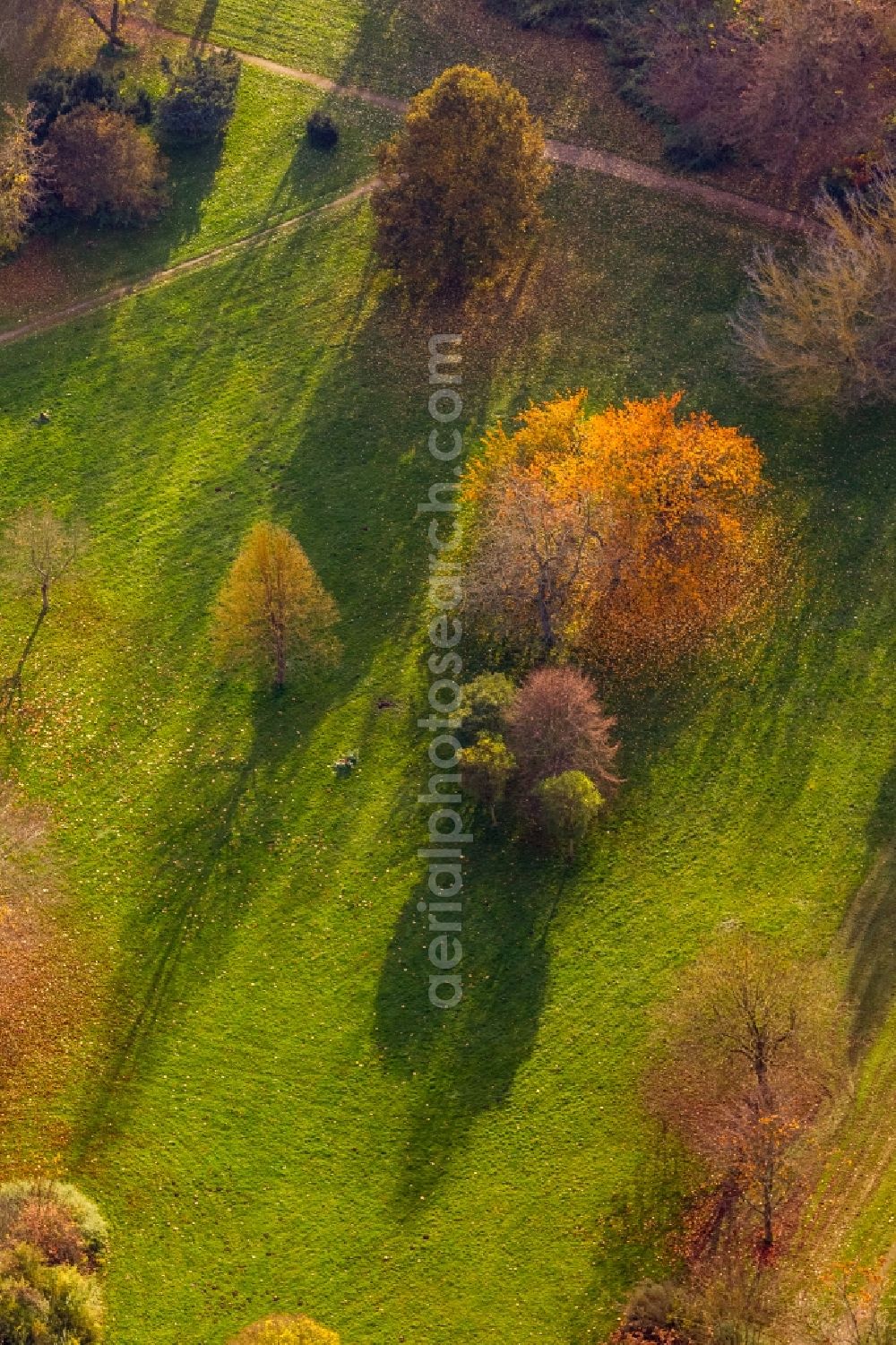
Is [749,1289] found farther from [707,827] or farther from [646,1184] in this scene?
[707,827]

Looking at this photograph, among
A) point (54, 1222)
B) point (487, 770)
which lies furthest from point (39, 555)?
point (54, 1222)

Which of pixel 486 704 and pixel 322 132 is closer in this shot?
pixel 486 704

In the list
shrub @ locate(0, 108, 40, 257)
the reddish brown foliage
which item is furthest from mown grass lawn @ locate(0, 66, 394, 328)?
the reddish brown foliage

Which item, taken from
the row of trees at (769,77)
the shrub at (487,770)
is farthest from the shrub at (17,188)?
the shrub at (487,770)

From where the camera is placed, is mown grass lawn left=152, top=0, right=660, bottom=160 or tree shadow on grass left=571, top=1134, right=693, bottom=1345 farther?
mown grass lawn left=152, top=0, right=660, bottom=160

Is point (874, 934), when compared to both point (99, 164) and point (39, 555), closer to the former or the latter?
point (39, 555)

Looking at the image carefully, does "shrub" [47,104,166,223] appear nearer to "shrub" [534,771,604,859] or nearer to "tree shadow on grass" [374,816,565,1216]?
"tree shadow on grass" [374,816,565,1216]

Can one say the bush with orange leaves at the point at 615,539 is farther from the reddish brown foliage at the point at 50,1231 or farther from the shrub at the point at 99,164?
the reddish brown foliage at the point at 50,1231
